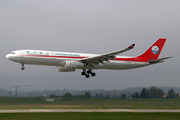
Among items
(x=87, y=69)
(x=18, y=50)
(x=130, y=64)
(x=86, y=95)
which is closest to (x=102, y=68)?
(x=87, y=69)

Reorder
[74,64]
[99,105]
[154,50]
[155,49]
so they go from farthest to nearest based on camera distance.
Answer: [155,49]
[154,50]
[99,105]
[74,64]

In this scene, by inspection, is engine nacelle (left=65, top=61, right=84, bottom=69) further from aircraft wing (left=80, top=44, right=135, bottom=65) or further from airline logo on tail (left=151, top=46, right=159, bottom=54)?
airline logo on tail (left=151, top=46, right=159, bottom=54)

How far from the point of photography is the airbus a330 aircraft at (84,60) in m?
38.1

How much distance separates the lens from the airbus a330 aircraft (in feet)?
125

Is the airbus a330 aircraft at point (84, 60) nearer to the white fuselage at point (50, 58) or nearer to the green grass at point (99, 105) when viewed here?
the white fuselage at point (50, 58)

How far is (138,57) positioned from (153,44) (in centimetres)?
577

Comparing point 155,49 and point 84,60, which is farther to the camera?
point 155,49

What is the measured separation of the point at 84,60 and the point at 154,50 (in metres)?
17.2

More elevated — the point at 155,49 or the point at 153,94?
the point at 155,49

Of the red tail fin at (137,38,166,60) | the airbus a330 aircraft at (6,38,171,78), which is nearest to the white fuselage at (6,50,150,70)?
the airbus a330 aircraft at (6,38,171,78)

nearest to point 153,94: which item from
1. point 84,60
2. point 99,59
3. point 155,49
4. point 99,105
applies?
point 155,49

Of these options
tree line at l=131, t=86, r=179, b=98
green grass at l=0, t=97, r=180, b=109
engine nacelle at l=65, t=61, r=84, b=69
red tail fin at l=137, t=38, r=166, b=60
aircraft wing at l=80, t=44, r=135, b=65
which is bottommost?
green grass at l=0, t=97, r=180, b=109

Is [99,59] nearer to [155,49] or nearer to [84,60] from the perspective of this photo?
[84,60]

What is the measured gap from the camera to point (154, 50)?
48.4 m
